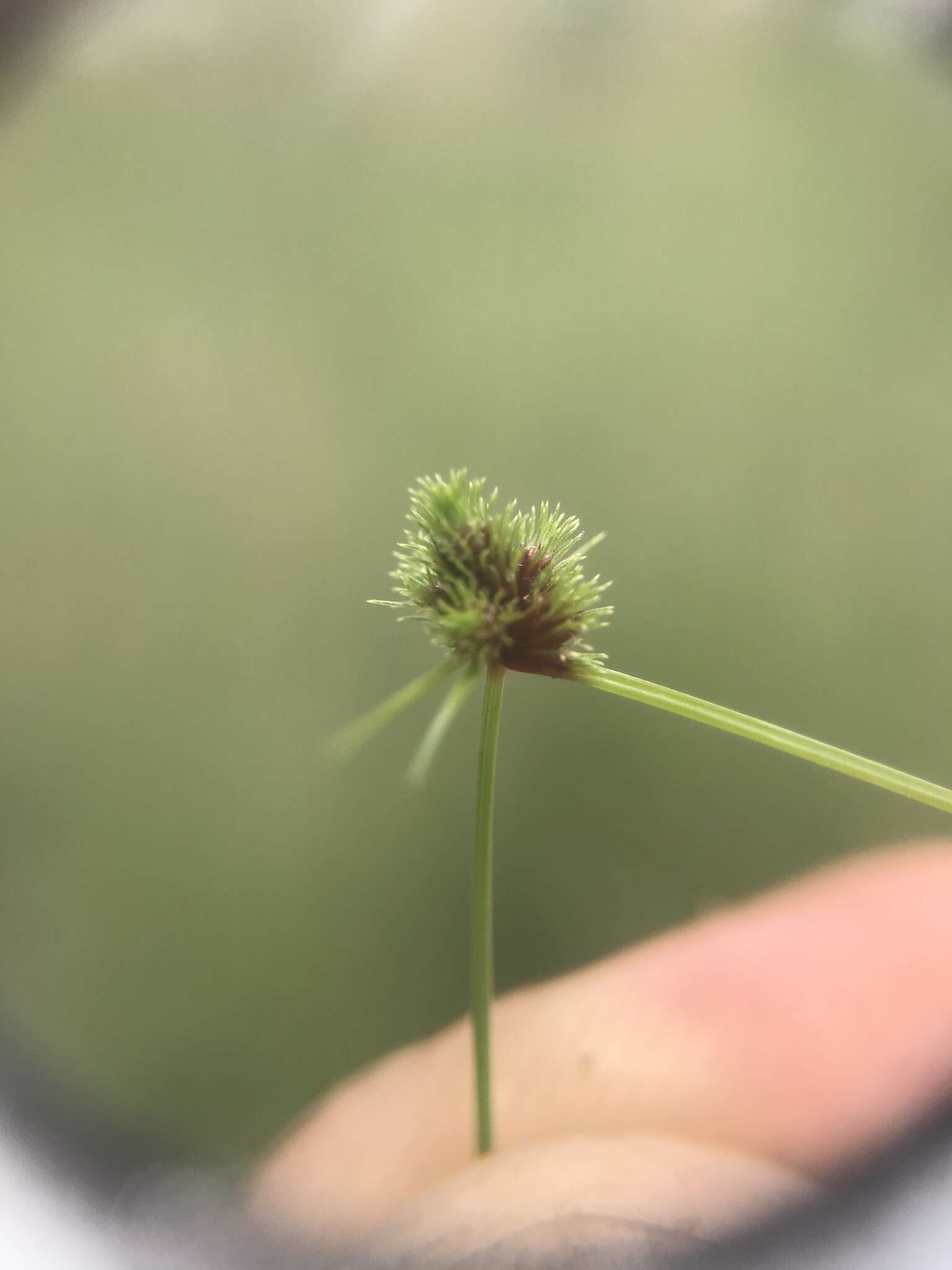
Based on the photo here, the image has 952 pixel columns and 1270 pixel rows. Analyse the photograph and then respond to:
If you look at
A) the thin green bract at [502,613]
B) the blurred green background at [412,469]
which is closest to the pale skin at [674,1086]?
the blurred green background at [412,469]

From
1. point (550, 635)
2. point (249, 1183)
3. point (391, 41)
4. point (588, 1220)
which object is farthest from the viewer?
point (391, 41)

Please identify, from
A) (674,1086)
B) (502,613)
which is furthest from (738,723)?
(674,1086)

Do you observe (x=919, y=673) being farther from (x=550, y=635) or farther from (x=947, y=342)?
(x=550, y=635)

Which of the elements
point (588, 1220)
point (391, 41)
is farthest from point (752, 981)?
point (391, 41)

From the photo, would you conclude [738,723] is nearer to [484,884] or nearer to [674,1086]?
[484,884]

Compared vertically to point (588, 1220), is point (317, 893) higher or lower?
higher

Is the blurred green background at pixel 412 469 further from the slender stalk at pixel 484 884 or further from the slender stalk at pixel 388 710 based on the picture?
the slender stalk at pixel 388 710

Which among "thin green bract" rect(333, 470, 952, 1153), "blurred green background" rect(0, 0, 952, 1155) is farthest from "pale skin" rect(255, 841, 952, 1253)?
"thin green bract" rect(333, 470, 952, 1153)

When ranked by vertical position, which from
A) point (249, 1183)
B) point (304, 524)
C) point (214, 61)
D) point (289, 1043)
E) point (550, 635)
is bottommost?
point (249, 1183)

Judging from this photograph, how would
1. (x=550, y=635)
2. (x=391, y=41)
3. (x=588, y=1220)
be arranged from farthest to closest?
(x=391, y=41), (x=588, y=1220), (x=550, y=635)
